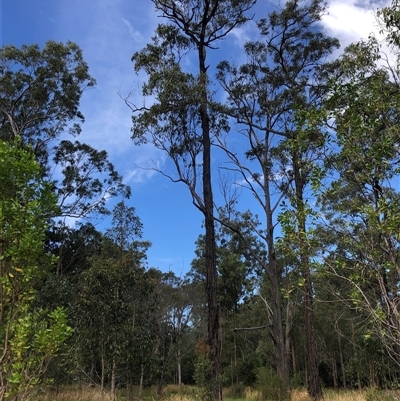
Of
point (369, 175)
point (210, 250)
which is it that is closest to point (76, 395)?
point (210, 250)

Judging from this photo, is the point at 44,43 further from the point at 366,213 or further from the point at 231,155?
the point at 366,213

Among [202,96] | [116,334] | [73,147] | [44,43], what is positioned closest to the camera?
[116,334]

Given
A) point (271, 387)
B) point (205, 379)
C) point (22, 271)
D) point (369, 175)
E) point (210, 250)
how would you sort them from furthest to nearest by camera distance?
point (271, 387)
point (210, 250)
point (205, 379)
point (369, 175)
point (22, 271)

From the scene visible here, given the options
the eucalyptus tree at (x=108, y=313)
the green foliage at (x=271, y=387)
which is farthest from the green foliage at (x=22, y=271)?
the green foliage at (x=271, y=387)

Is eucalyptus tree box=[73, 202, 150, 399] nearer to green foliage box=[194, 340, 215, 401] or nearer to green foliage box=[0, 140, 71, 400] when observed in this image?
green foliage box=[194, 340, 215, 401]

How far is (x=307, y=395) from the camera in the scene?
36.3ft

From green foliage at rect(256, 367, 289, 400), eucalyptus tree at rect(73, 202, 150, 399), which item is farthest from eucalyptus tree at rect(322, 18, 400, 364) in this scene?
green foliage at rect(256, 367, 289, 400)

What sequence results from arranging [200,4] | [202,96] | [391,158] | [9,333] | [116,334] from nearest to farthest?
[9,333] → [391,158] → [116,334] → [202,96] → [200,4]

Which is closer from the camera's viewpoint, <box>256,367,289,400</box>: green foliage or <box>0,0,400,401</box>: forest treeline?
<box>0,0,400,401</box>: forest treeline

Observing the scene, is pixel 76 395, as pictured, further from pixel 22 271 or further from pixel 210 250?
pixel 22 271

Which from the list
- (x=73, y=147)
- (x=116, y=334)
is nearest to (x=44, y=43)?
(x=73, y=147)

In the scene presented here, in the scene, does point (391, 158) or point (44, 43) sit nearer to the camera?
point (391, 158)

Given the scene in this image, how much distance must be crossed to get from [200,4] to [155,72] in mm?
2888

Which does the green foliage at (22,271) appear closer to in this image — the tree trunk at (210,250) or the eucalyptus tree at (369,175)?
the eucalyptus tree at (369,175)
